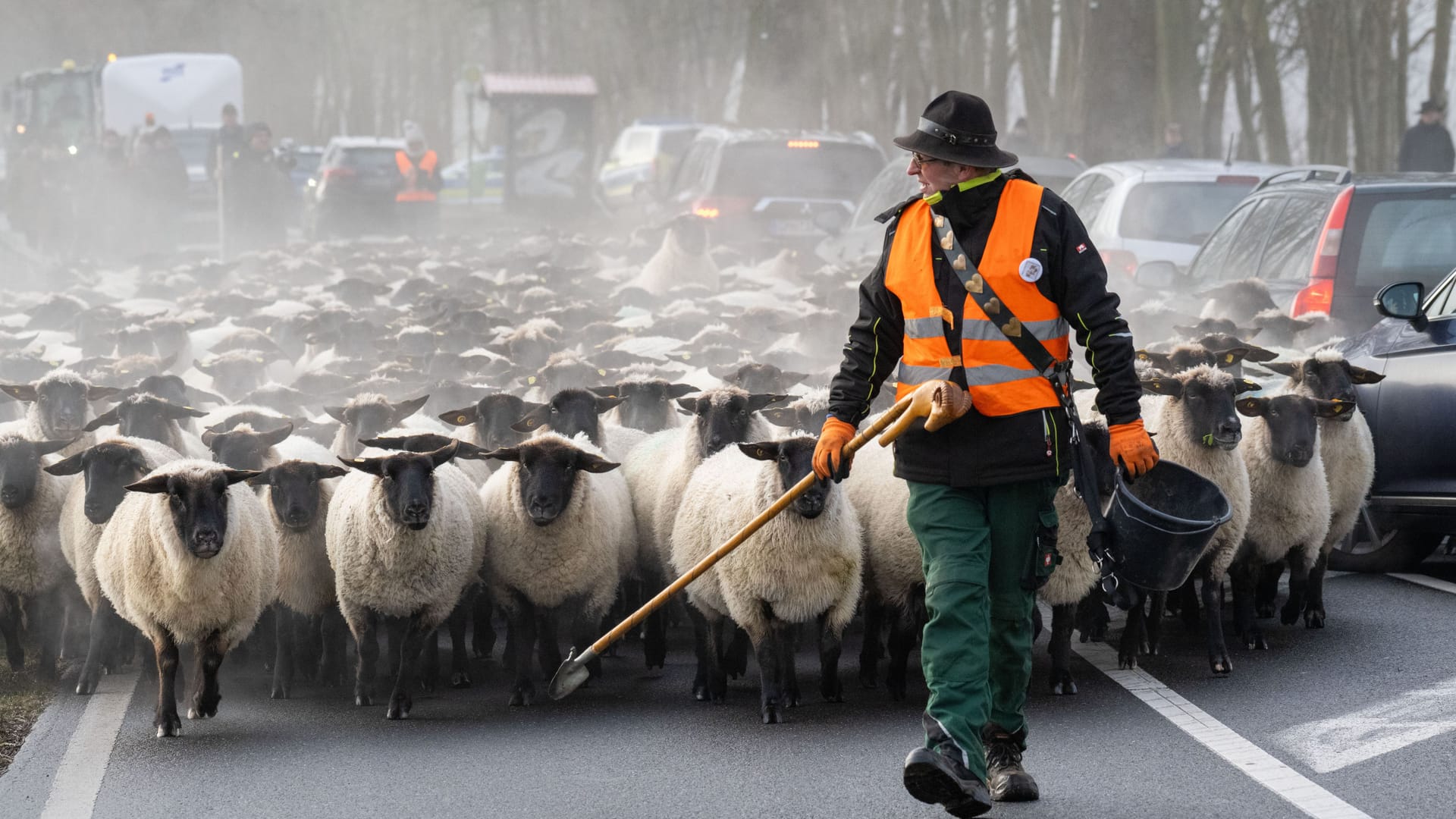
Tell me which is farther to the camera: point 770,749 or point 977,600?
point 770,749

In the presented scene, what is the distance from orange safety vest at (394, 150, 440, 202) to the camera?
38688 mm

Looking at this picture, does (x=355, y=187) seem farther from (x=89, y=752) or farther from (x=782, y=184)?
(x=89, y=752)

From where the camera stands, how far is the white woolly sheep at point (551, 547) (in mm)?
8438

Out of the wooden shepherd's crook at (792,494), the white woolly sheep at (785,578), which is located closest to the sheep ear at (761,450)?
the white woolly sheep at (785,578)

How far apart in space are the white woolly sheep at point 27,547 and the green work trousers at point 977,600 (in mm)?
5139

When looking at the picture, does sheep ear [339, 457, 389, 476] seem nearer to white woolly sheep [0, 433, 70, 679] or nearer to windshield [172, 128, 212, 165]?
white woolly sheep [0, 433, 70, 679]

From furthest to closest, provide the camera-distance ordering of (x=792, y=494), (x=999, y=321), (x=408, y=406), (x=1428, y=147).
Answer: (x=1428, y=147), (x=408, y=406), (x=792, y=494), (x=999, y=321)

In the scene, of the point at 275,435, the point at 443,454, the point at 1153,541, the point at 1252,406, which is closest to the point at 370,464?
the point at 443,454

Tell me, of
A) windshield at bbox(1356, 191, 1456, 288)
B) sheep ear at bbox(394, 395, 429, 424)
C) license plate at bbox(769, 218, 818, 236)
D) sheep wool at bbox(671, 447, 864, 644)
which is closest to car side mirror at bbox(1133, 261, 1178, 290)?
windshield at bbox(1356, 191, 1456, 288)

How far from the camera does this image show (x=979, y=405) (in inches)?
220

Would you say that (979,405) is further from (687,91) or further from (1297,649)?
(687,91)

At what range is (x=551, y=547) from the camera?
8531 mm

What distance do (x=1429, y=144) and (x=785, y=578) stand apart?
1469 centimetres

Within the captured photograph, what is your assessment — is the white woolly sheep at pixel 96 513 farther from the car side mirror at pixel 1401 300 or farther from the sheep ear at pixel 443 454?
the car side mirror at pixel 1401 300
